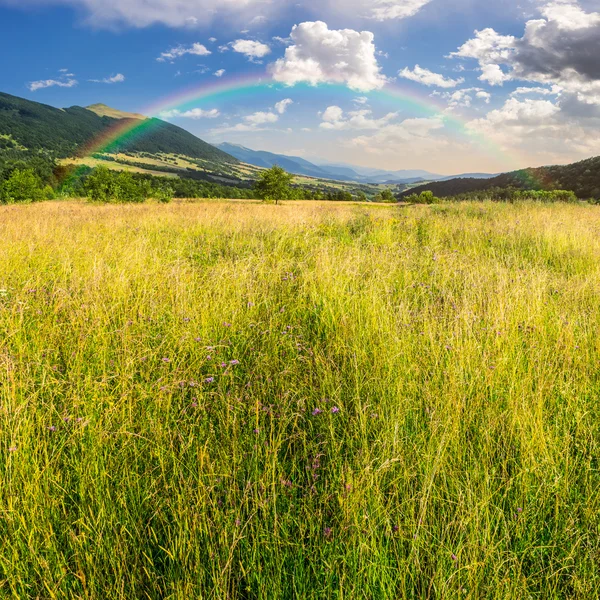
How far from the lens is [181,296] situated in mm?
3428

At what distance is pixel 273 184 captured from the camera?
54000 mm

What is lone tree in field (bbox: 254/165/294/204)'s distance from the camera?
53781 millimetres

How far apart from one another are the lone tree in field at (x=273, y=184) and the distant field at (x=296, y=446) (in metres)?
53.1

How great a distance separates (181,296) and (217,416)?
1811 mm

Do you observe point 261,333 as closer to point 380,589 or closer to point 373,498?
point 373,498

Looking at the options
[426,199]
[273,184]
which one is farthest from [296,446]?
[273,184]

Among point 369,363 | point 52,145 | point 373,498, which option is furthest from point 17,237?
point 52,145

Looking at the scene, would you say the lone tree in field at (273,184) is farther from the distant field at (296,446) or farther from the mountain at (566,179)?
the distant field at (296,446)

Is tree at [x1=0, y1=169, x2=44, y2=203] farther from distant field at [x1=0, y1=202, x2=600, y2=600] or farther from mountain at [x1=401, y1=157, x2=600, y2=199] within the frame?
mountain at [x1=401, y1=157, x2=600, y2=199]

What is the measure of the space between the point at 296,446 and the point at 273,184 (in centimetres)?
5569

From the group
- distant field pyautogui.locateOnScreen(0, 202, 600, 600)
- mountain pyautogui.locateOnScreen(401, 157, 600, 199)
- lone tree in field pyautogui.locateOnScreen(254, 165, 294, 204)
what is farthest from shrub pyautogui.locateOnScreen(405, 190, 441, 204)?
distant field pyautogui.locateOnScreen(0, 202, 600, 600)

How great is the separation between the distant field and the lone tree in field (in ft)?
174

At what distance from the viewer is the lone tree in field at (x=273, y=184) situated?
2117 inches

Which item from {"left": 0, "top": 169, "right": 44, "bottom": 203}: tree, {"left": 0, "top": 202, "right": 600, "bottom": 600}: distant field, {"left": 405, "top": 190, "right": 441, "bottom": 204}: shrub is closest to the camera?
{"left": 0, "top": 202, "right": 600, "bottom": 600}: distant field
